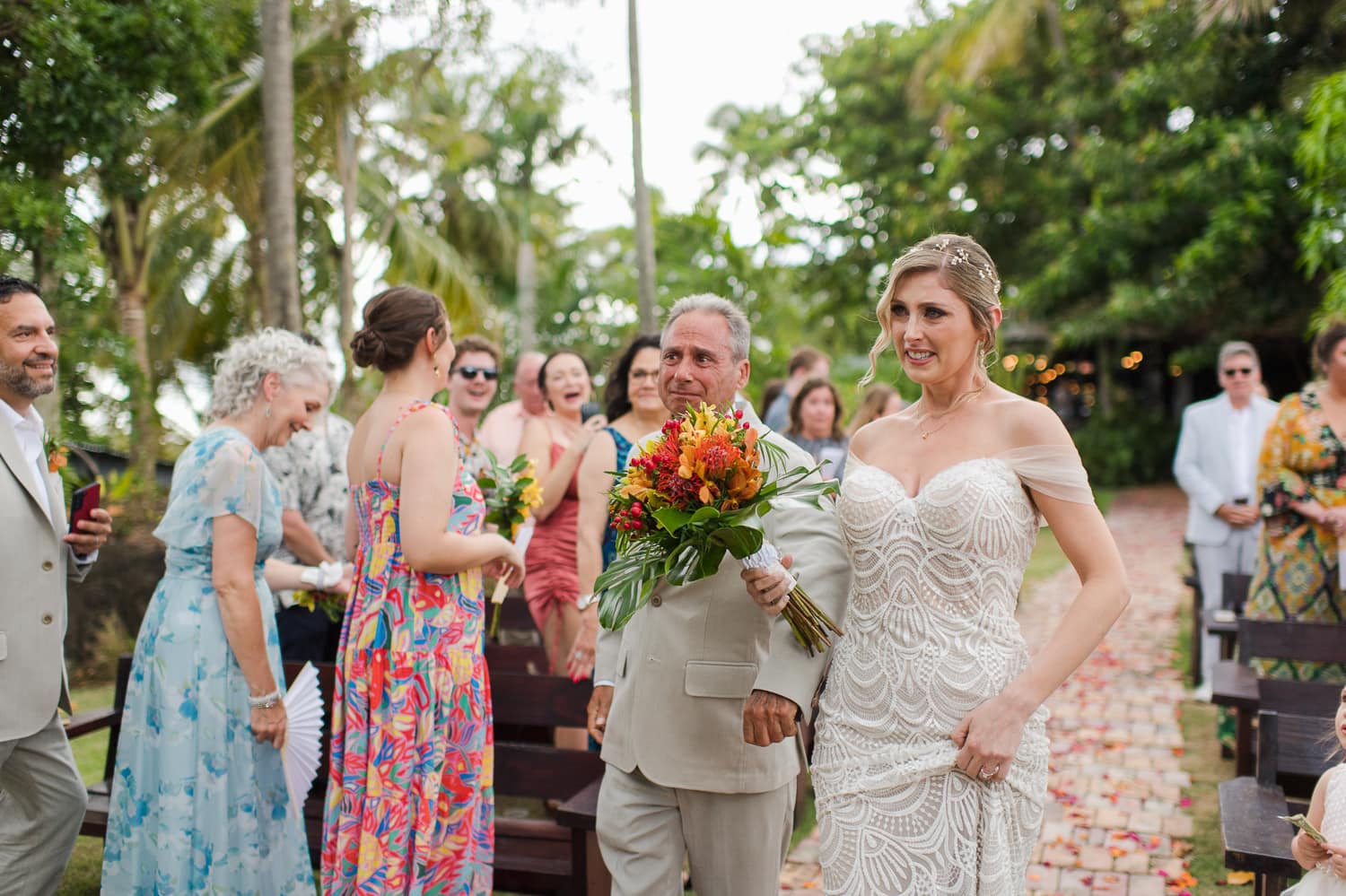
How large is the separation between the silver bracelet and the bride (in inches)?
80.7

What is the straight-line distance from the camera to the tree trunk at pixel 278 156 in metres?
8.30

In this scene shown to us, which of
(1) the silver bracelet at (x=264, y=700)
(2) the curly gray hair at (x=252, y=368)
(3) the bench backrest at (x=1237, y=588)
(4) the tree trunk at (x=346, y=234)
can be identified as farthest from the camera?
(4) the tree trunk at (x=346, y=234)

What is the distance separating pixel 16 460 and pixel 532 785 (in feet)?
7.20

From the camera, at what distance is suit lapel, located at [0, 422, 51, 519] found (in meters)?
3.54

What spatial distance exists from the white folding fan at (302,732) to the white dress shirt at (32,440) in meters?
1.05

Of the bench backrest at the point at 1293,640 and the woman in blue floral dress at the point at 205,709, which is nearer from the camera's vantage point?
the woman in blue floral dress at the point at 205,709

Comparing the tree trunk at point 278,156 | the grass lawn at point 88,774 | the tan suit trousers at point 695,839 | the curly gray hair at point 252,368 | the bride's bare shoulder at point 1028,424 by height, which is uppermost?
the tree trunk at point 278,156

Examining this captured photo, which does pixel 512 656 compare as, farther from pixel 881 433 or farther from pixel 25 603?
pixel 881 433

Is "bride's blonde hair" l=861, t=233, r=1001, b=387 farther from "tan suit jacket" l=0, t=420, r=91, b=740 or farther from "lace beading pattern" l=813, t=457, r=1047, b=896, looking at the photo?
"tan suit jacket" l=0, t=420, r=91, b=740

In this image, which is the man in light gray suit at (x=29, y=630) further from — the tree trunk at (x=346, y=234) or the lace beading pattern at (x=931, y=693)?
the tree trunk at (x=346, y=234)

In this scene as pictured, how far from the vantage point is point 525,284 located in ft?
91.8

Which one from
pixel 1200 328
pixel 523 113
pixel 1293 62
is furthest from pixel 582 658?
pixel 523 113

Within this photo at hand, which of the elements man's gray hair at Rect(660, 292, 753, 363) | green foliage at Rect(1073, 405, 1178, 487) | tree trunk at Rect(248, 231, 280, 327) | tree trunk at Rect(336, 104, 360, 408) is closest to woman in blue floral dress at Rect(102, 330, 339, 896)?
man's gray hair at Rect(660, 292, 753, 363)

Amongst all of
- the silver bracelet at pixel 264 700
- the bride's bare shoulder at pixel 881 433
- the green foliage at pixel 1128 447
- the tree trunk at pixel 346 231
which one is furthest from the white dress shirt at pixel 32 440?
the green foliage at pixel 1128 447
